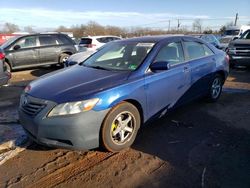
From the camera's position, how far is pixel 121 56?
507 centimetres

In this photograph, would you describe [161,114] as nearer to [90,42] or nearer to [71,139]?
[71,139]

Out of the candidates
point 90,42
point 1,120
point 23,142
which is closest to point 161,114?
point 23,142

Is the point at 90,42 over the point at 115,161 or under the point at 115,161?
over

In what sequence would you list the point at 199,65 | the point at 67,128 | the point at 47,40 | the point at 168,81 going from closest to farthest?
the point at 67,128
the point at 168,81
the point at 199,65
the point at 47,40

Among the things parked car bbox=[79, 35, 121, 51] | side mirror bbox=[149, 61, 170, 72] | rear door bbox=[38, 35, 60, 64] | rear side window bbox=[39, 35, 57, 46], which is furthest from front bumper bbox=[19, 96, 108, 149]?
parked car bbox=[79, 35, 121, 51]

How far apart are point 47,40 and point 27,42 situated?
883mm

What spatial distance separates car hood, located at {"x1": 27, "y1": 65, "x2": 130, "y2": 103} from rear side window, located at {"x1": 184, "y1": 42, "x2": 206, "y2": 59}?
5.89ft

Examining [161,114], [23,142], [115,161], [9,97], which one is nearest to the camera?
[115,161]

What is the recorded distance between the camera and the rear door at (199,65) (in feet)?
17.7

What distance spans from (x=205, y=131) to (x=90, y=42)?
1075cm

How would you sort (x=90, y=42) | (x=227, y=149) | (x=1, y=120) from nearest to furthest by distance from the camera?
1. (x=227, y=149)
2. (x=1, y=120)
3. (x=90, y=42)

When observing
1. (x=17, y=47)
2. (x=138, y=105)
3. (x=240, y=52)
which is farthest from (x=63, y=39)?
(x=138, y=105)

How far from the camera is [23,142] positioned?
4.42 meters

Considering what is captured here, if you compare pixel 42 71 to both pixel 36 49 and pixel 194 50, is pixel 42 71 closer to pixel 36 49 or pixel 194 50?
pixel 36 49
